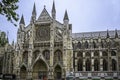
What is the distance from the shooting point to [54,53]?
182 ft

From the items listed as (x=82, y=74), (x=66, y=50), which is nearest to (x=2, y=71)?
(x=66, y=50)

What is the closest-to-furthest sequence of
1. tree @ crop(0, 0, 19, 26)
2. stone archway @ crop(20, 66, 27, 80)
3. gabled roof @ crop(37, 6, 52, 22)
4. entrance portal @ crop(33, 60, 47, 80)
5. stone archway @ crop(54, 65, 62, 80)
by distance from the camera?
tree @ crop(0, 0, 19, 26), stone archway @ crop(54, 65, 62, 80), entrance portal @ crop(33, 60, 47, 80), stone archway @ crop(20, 66, 27, 80), gabled roof @ crop(37, 6, 52, 22)

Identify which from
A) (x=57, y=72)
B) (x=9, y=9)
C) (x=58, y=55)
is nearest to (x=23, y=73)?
(x=57, y=72)

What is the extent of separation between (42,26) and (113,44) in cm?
2191

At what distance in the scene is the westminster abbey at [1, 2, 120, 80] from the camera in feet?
175

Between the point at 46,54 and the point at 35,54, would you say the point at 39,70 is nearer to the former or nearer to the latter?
the point at 35,54

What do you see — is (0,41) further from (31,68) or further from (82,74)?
(31,68)

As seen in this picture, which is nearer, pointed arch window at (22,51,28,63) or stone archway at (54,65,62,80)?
stone archway at (54,65,62,80)

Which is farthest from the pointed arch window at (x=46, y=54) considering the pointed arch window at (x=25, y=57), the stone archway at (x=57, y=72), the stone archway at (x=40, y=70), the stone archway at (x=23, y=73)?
the stone archway at (x=23, y=73)

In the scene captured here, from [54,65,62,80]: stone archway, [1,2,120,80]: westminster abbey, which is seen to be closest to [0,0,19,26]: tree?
[1,2,120,80]: westminster abbey

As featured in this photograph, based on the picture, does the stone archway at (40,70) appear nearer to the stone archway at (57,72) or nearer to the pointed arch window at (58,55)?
the stone archway at (57,72)

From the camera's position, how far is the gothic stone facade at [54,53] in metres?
53.9

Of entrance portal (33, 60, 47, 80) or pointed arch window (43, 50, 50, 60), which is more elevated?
pointed arch window (43, 50, 50, 60)

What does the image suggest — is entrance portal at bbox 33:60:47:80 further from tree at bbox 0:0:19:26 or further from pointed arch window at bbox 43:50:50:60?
tree at bbox 0:0:19:26
